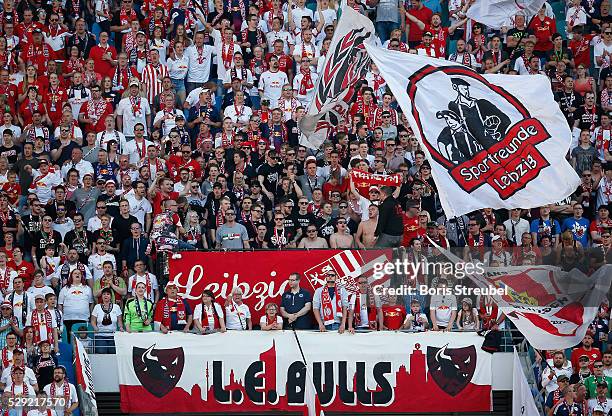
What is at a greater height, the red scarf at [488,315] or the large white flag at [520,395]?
the red scarf at [488,315]

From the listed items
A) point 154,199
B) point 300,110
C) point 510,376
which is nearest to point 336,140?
point 300,110

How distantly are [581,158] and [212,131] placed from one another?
638 cm

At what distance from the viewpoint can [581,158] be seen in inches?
1037

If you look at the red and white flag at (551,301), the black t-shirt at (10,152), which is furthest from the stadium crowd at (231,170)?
the red and white flag at (551,301)

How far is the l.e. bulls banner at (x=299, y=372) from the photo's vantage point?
23.5m

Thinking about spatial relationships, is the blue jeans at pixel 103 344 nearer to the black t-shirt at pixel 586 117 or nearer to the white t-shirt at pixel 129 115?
the white t-shirt at pixel 129 115

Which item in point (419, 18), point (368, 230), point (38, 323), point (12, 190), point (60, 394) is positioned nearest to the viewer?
point (60, 394)

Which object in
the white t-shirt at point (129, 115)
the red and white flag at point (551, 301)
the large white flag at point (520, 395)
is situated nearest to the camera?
the red and white flag at point (551, 301)

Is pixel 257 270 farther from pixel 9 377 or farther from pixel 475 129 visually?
pixel 475 129

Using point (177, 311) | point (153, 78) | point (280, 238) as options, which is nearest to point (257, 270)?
point (280, 238)

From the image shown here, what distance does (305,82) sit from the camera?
27609 mm

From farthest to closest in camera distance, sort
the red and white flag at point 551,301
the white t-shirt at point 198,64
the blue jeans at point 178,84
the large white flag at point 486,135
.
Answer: the white t-shirt at point 198,64 < the blue jeans at point 178,84 < the red and white flag at point 551,301 < the large white flag at point 486,135

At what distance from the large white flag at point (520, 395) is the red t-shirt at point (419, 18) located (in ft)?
27.0

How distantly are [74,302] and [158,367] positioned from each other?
1.66 meters
